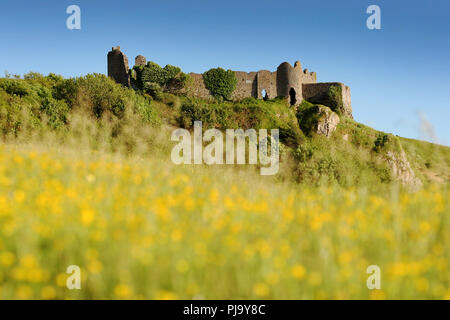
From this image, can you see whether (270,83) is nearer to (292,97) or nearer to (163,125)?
(292,97)

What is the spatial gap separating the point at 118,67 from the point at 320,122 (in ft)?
77.1

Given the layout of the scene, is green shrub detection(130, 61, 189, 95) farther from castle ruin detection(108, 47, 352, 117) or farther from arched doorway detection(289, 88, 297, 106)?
arched doorway detection(289, 88, 297, 106)

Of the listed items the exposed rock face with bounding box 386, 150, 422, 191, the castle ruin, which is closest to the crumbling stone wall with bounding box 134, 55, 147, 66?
the castle ruin

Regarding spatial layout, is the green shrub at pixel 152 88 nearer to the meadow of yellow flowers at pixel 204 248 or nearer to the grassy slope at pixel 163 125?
the grassy slope at pixel 163 125

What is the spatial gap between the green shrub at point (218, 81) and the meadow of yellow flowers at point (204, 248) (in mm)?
35168

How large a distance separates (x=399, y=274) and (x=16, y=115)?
1812 centimetres

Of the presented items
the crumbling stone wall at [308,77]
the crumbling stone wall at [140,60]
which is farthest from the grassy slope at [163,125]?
the crumbling stone wall at [140,60]

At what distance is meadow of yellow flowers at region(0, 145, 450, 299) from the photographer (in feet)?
7.29

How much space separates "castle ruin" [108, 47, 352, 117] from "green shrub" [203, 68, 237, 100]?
0.60 meters

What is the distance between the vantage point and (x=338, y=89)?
4081cm

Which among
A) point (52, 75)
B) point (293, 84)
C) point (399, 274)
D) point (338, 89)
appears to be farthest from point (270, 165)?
point (338, 89)

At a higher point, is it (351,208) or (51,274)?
(351,208)

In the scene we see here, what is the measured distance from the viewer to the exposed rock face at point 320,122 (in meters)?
32.0

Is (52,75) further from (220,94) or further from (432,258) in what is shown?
(432,258)
